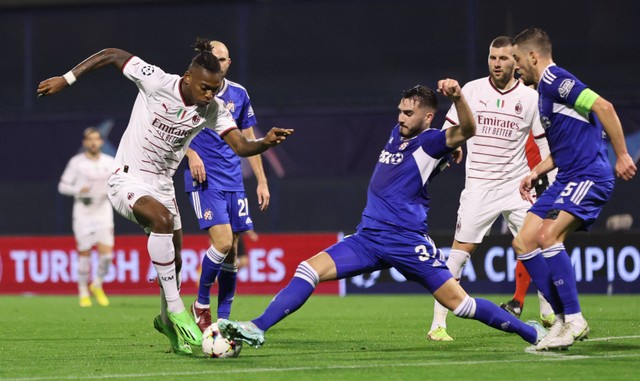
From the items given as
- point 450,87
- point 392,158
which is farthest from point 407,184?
point 450,87

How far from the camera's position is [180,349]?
774 centimetres

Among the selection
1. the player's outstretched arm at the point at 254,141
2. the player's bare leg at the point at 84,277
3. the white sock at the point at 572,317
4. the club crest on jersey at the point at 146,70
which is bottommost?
the player's bare leg at the point at 84,277

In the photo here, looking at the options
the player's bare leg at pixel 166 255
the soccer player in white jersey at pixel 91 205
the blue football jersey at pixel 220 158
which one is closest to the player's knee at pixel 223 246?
the blue football jersey at pixel 220 158

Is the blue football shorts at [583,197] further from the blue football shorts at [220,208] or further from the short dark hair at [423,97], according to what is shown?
the blue football shorts at [220,208]

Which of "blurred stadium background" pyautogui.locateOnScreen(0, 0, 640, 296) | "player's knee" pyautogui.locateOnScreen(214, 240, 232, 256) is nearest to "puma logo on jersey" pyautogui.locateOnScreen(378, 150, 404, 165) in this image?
"player's knee" pyautogui.locateOnScreen(214, 240, 232, 256)

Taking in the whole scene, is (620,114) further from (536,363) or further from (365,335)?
(536,363)

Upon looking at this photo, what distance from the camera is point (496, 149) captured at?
9.53 m

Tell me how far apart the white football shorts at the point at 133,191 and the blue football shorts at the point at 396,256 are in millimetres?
1321

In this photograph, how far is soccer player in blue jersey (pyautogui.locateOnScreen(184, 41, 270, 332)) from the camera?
367 inches

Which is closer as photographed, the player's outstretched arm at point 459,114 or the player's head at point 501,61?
the player's outstretched arm at point 459,114

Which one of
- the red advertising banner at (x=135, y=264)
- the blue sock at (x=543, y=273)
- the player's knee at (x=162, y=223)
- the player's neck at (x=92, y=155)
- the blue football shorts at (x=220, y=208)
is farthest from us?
the red advertising banner at (x=135, y=264)

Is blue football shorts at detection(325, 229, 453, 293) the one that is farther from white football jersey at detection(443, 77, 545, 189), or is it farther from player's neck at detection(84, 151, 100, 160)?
player's neck at detection(84, 151, 100, 160)

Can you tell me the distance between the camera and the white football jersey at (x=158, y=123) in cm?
784

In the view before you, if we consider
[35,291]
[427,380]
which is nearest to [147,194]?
[427,380]
